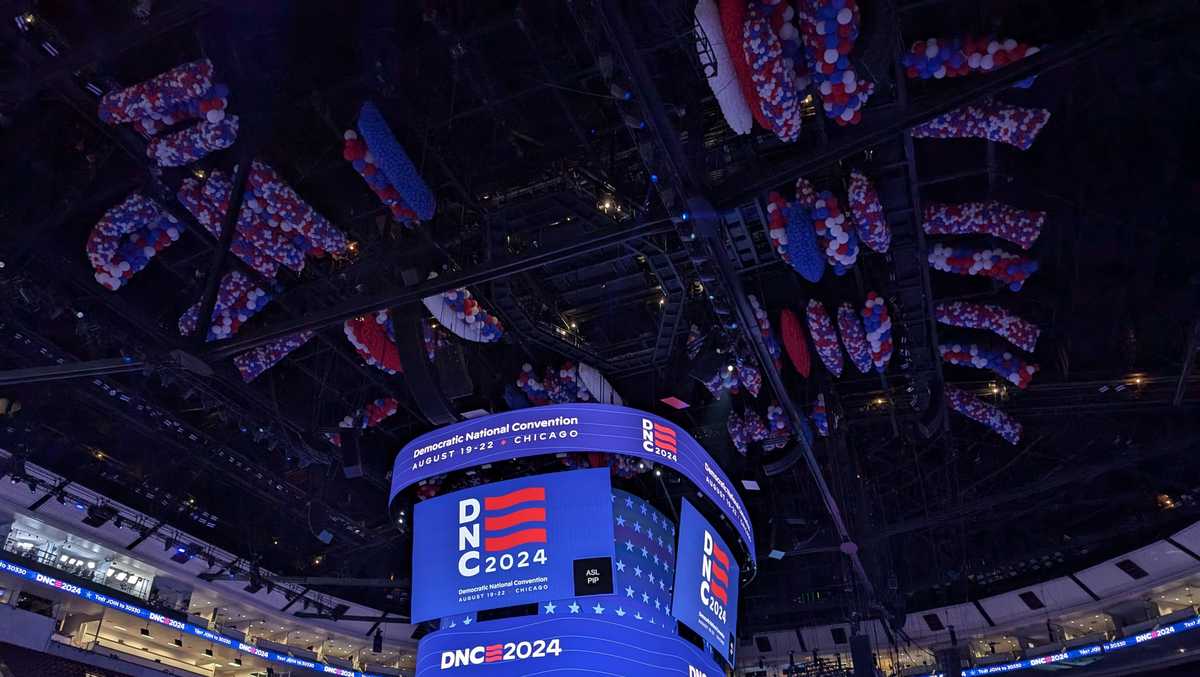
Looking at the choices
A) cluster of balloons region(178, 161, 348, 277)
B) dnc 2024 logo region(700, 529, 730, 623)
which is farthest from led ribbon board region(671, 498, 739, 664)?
cluster of balloons region(178, 161, 348, 277)

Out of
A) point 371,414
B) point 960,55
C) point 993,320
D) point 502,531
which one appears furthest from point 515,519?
point 960,55

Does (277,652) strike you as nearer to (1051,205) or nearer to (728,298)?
(728,298)

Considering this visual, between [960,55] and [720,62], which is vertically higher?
[960,55]

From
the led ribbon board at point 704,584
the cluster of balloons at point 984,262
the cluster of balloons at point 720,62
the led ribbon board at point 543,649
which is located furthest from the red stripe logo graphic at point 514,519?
the cluster of balloons at point 984,262

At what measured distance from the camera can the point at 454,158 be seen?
10.3 metres

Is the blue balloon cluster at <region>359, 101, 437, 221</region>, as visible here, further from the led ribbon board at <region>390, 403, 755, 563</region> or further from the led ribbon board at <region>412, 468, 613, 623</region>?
the led ribbon board at <region>412, 468, 613, 623</region>

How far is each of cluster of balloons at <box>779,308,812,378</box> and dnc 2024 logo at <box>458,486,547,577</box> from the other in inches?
159

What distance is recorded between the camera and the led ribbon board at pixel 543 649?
1041 centimetres

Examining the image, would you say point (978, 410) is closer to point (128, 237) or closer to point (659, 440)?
point (659, 440)

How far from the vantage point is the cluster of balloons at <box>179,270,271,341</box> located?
11.1 m

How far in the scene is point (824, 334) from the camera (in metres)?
12.0

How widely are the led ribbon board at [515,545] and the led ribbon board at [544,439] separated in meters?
0.44

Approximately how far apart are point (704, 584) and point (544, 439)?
310 cm

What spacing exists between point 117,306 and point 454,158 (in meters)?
4.73
